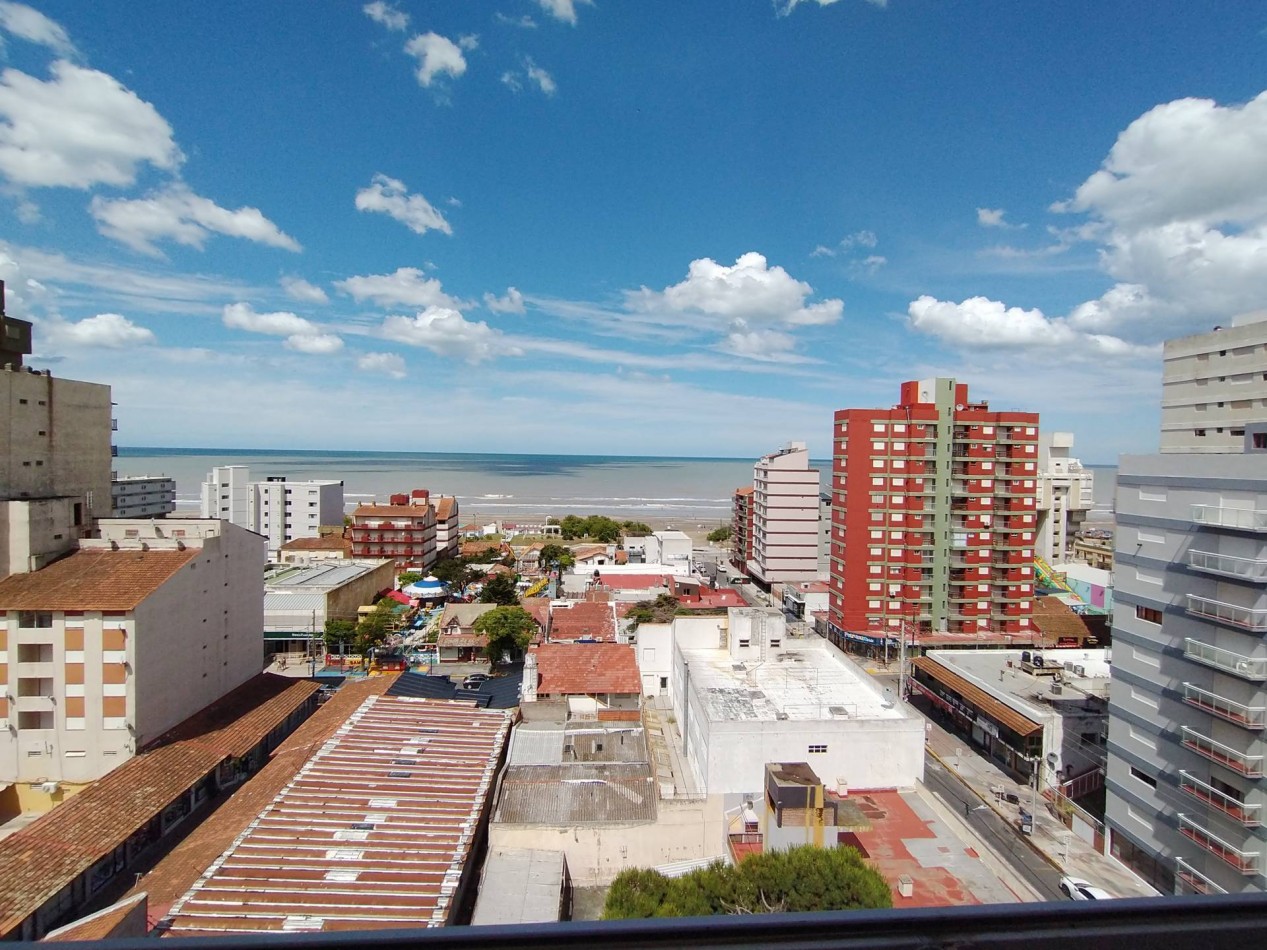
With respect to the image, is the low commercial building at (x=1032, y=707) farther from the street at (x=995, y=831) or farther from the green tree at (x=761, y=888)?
the green tree at (x=761, y=888)

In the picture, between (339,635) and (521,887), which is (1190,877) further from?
(339,635)

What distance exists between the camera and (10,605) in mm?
15758

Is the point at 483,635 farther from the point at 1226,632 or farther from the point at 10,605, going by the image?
the point at 1226,632

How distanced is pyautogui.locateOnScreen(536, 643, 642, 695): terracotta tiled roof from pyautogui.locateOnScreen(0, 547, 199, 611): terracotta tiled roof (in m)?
10.0

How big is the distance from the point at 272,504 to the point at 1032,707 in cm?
5571

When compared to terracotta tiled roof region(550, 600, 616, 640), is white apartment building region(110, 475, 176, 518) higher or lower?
higher

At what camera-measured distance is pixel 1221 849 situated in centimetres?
1206

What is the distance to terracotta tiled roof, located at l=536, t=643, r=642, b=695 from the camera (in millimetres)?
20047

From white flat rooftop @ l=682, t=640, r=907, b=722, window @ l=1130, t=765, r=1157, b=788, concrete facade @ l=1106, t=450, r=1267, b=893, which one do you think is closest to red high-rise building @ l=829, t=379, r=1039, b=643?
white flat rooftop @ l=682, t=640, r=907, b=722

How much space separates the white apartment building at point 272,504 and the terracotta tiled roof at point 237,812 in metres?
40.5

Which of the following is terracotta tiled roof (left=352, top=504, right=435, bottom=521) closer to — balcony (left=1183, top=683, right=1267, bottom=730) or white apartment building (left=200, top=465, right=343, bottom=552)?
white apartment building (left=200, top=465, right=343, bottom=552)

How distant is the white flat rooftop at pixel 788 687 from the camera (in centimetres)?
1648

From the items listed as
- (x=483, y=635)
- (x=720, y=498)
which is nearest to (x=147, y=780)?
(x=483, y=635)

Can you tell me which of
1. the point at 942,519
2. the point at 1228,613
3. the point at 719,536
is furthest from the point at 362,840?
the point at 719,536
